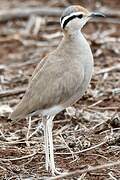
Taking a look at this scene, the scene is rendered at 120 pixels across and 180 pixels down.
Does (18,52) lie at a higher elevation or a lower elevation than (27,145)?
higher

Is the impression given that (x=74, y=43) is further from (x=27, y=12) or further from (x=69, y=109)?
(x=27, y=12)

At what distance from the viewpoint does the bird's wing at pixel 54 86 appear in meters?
4.53

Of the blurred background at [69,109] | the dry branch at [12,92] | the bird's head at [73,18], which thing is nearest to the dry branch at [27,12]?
the blurred background at [69,109]

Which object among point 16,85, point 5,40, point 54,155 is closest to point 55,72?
point 54,155

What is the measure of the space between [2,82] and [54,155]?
78.8 inches

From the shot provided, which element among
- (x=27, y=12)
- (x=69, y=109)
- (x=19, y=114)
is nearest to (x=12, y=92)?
(x=69, y=109)

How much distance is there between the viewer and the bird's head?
4.63 metres

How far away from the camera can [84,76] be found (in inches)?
180

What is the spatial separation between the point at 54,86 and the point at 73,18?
54cm

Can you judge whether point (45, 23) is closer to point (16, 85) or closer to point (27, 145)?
point (16, 85)

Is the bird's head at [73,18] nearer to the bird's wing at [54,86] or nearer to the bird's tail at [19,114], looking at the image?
the bird's wing at [54,86]

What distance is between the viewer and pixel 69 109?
5801 millimetres

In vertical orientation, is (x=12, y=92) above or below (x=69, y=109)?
above

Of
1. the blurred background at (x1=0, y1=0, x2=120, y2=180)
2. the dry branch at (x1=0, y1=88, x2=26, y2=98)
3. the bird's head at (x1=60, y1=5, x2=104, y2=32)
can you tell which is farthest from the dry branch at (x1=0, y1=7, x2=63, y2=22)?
the bird's head at (x1=60, y1=5, x2=104, y2=32)
